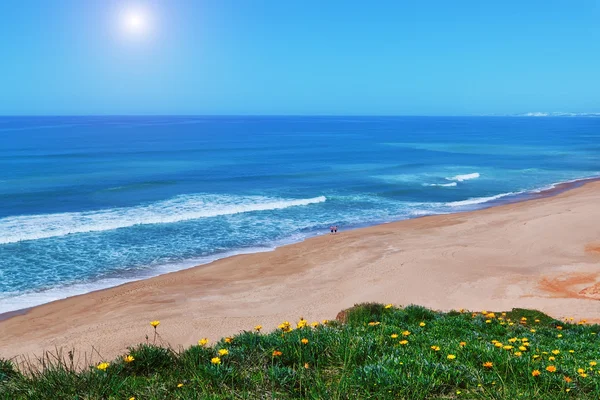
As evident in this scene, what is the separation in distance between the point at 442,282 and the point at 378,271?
2656 mm

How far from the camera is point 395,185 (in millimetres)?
42812

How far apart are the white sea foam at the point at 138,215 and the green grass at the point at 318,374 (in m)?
22.5

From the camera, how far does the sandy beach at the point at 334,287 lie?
1407cm

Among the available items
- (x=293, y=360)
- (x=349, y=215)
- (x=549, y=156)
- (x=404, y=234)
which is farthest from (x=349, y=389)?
(x=549, y=156)

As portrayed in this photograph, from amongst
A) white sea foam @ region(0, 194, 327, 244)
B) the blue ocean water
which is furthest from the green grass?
white sea foam @ region(0, 194, 327, 244)

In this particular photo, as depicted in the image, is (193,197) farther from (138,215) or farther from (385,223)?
(385,223)

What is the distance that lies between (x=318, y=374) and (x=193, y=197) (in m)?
32.4

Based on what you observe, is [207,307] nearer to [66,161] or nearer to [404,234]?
[404,234]

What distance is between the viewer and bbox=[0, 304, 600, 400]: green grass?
4430 millimetres

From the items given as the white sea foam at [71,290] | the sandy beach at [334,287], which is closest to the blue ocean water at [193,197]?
the white sea foam at [71,290]

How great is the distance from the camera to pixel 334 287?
58.4ft

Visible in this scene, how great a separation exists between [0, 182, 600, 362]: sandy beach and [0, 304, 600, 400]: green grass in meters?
6.02

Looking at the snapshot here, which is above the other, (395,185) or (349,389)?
(349,389)

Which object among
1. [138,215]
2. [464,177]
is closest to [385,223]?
[138,215]
